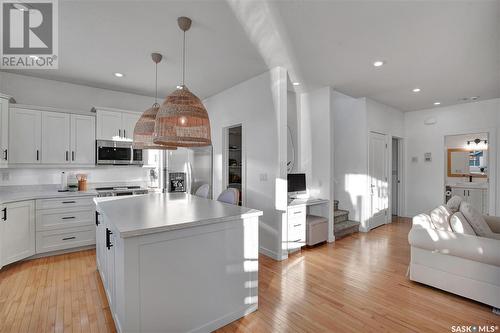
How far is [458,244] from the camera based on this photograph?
2.40 m

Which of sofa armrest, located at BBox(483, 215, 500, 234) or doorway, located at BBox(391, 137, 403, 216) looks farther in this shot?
doorway, located at BBox(391, 137, 403, 216)

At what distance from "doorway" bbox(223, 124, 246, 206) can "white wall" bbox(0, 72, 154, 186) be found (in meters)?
1.77

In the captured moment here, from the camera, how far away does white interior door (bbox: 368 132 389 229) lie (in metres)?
5.06

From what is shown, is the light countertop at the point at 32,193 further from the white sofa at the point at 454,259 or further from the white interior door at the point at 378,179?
the white interior door at the point at 378,179

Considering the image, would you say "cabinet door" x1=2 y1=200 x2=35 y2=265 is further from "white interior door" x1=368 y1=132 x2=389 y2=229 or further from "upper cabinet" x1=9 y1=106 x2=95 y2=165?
"white interior door" x1=368 y1=132 x2=389 y2=229

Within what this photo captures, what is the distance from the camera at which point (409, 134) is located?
6117mm

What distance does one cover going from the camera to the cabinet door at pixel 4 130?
333 centimetres

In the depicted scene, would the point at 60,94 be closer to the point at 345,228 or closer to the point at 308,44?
the point at 308,44

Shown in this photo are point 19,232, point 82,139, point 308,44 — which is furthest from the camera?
point 82,139

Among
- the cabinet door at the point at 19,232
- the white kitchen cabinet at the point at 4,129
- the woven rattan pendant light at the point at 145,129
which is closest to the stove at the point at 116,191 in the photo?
the cabinet door at the point at 19,232

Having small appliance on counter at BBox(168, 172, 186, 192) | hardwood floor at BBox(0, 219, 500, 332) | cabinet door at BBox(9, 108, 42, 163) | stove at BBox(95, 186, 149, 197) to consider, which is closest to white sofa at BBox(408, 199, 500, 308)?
hardwood floor at BBox(0, 219, 500, 332)

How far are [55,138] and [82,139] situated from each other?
359 millimetres

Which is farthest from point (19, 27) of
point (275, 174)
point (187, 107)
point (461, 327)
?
point (461, 327)

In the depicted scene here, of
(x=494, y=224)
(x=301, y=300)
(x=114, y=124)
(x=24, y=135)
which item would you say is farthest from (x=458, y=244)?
(x=24, y=135)
